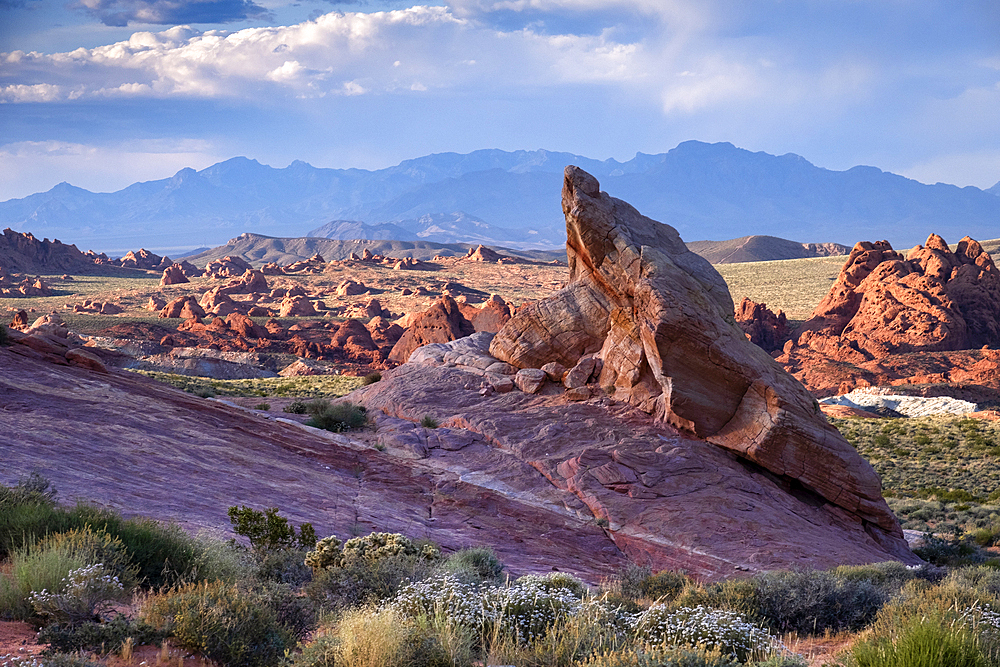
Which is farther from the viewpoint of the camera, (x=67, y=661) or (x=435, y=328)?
(x=435, y=328)

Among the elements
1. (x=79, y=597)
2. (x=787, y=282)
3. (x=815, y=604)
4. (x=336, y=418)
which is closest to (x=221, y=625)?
(x=79, y=597)

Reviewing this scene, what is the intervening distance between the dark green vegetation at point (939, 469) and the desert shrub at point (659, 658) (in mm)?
18353

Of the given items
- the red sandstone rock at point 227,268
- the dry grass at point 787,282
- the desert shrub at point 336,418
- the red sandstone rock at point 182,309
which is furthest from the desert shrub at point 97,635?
the red sandstone rock at point 227,268

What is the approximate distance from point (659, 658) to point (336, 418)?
54.7 ft

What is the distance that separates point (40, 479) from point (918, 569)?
14.8m

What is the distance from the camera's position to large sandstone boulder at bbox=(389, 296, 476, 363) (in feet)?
167

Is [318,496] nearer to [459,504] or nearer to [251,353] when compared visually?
[459,504]

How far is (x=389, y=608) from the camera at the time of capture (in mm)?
6938

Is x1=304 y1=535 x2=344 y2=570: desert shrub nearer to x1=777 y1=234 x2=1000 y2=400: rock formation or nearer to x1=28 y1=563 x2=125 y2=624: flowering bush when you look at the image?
x1=28 y1=563 x2=125 y2=624: flowering bush

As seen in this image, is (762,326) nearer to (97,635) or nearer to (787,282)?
(787,282)

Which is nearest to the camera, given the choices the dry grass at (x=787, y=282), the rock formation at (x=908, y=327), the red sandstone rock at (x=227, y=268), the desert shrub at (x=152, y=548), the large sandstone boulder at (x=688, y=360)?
the desert shrub at (x=152, y=548)

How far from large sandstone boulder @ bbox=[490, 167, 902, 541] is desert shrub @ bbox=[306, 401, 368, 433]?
6353mm

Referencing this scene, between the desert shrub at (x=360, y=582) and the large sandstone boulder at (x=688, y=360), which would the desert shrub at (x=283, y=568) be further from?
the large sandstone boulder at (x=688, y=360)

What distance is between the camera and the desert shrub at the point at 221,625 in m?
6.37
